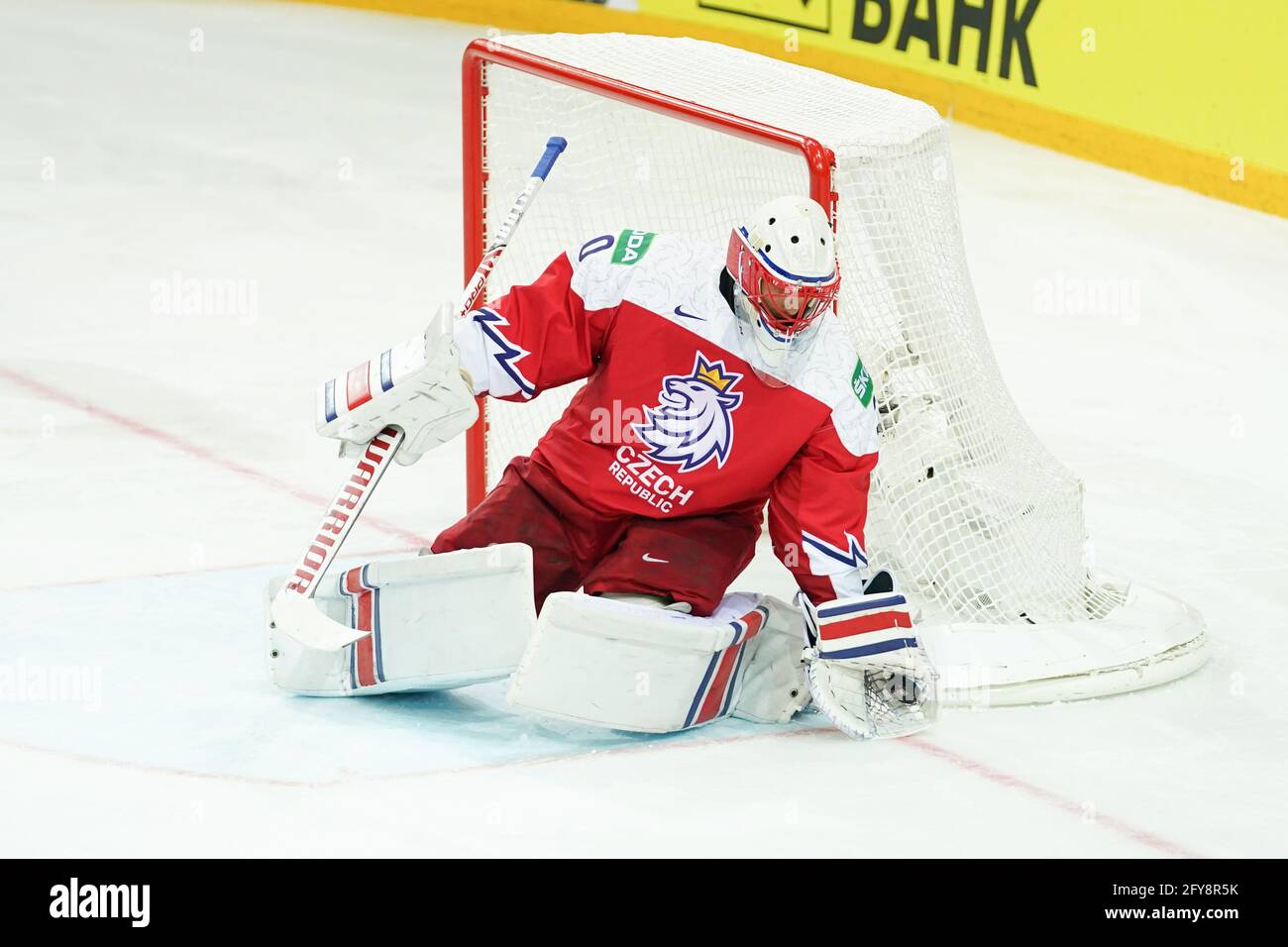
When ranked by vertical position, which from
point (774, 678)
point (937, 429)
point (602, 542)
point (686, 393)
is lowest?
point (774, 678)

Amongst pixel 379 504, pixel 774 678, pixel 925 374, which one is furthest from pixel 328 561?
pixel 379 504

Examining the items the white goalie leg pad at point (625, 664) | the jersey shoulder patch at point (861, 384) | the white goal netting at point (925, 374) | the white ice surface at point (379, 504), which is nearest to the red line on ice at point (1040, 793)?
the white ice surface at point (379, 504)

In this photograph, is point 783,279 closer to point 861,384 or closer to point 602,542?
point 861,384

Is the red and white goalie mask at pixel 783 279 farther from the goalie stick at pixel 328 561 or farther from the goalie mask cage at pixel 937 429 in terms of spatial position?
the goalie stick at pixel 328 561

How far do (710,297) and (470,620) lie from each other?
733 millimetres

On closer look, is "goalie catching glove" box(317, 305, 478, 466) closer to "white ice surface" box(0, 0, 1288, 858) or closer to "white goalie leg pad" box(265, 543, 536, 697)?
"white goalie leg pad" box(265, 543, 536, 697)

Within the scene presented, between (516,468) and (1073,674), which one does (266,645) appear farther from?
(1073,674)

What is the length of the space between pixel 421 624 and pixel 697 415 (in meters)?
0.62

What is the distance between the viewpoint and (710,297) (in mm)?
3922

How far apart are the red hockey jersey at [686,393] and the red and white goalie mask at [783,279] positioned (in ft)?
0.18

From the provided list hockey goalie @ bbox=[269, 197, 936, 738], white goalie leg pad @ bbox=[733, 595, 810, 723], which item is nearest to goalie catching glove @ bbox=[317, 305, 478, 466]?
hockey goalie @ bbox=[269, 197, 936, 738]

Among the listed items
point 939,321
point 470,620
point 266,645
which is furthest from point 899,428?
point 266,645

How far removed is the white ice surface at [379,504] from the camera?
348 centimetres

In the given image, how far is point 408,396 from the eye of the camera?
12.5 feet
